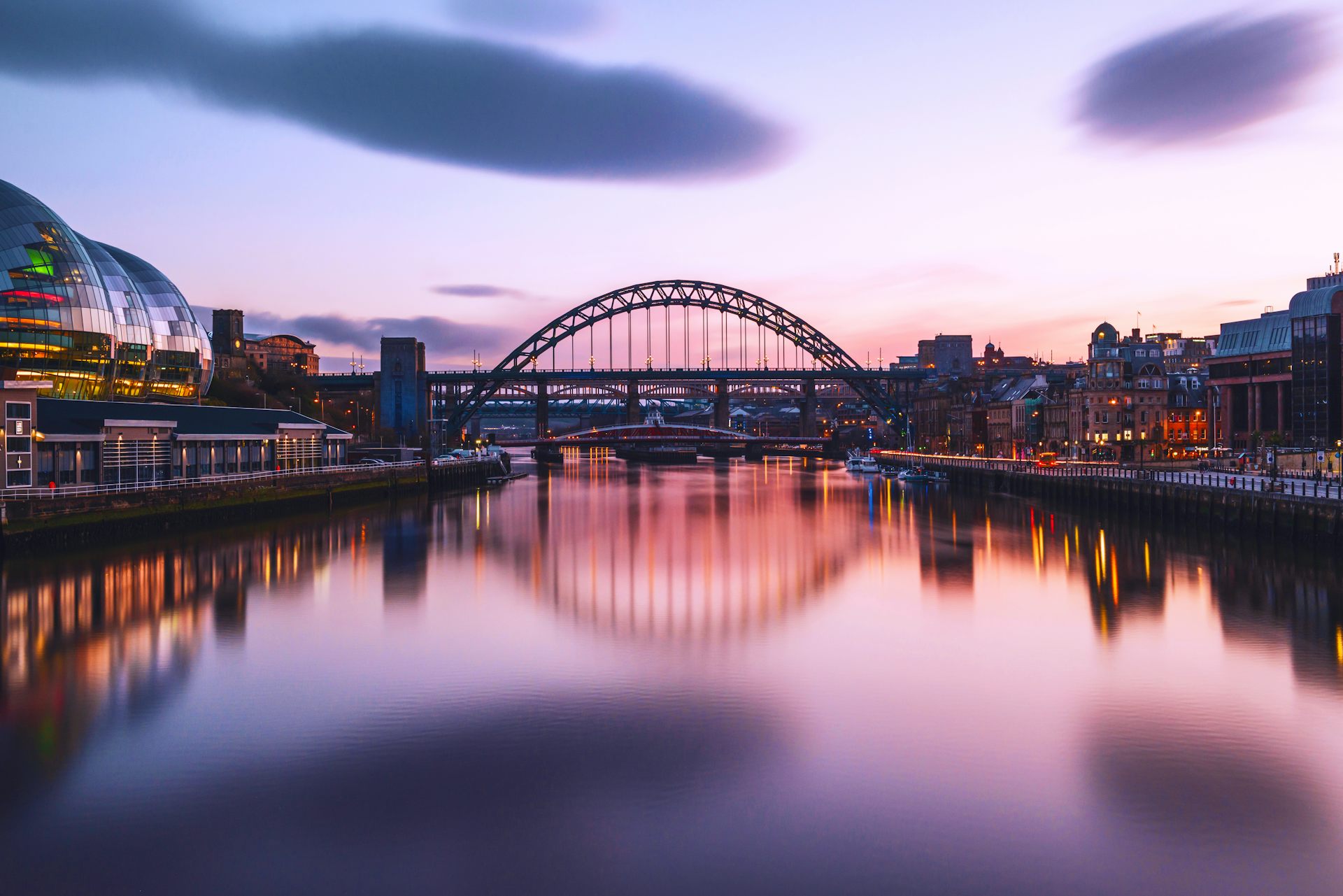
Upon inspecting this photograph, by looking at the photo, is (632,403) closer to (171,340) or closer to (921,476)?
(921,476)

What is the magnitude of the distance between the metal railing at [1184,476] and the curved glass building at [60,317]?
2072 inches

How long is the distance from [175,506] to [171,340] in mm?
26323

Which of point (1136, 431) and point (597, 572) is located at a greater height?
Result: point (1136, 431)

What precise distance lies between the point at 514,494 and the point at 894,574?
50306 millimetres

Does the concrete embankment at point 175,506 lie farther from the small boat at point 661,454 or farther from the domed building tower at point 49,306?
the small boat at point 661,454

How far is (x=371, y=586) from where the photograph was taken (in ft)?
106

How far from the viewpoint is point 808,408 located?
526 feet

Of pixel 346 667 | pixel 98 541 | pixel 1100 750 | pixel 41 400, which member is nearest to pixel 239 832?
pixel 346 667

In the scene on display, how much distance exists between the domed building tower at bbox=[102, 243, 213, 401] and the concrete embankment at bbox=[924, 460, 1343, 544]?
5607 cm

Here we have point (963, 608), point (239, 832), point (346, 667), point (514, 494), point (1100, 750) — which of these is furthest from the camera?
point (514, 494)

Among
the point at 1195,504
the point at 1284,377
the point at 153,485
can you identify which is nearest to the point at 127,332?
the point at 153,485

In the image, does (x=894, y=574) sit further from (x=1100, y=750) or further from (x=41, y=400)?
(x=41, y=400)

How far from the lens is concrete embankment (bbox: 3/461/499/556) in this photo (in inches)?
1340

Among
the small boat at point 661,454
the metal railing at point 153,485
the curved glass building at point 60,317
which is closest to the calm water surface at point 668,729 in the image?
the metal railing at point 153,485
